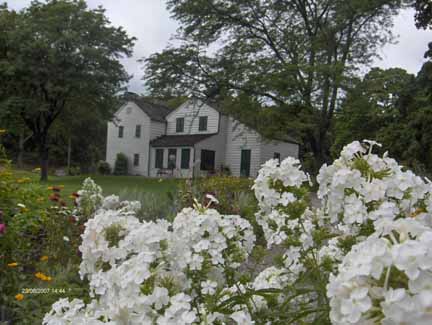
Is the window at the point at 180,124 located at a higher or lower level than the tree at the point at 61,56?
lower

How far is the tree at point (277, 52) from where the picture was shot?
650 inches

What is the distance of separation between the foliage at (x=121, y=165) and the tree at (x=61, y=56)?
8.90 m

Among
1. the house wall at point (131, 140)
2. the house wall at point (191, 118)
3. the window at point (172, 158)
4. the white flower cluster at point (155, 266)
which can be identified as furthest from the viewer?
the house wall at point (131, 140)

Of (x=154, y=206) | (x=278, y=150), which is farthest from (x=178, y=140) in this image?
(x=154, y=206)

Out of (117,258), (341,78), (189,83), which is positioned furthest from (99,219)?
(189,83)

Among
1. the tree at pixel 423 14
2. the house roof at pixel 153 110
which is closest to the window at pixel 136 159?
the house roof at pixel 153 110

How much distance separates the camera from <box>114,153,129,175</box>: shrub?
3138 centimetres

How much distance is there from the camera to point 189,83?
56.9 ft

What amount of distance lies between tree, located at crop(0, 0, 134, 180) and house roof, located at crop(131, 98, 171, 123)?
311 inches

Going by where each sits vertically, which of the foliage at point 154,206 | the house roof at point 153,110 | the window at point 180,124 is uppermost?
the house roof at point 153,110

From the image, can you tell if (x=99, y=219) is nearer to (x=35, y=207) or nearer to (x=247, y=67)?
(x=35, y=207)

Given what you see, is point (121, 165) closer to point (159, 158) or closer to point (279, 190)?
point (159, 158)

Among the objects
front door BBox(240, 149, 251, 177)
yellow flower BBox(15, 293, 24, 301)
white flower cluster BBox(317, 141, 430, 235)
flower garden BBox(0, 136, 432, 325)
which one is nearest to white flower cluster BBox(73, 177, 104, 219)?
yellow flower BBox(15, 293, 24, 301)

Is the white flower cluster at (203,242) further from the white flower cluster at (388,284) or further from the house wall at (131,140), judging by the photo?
the house wall at (131,140)
